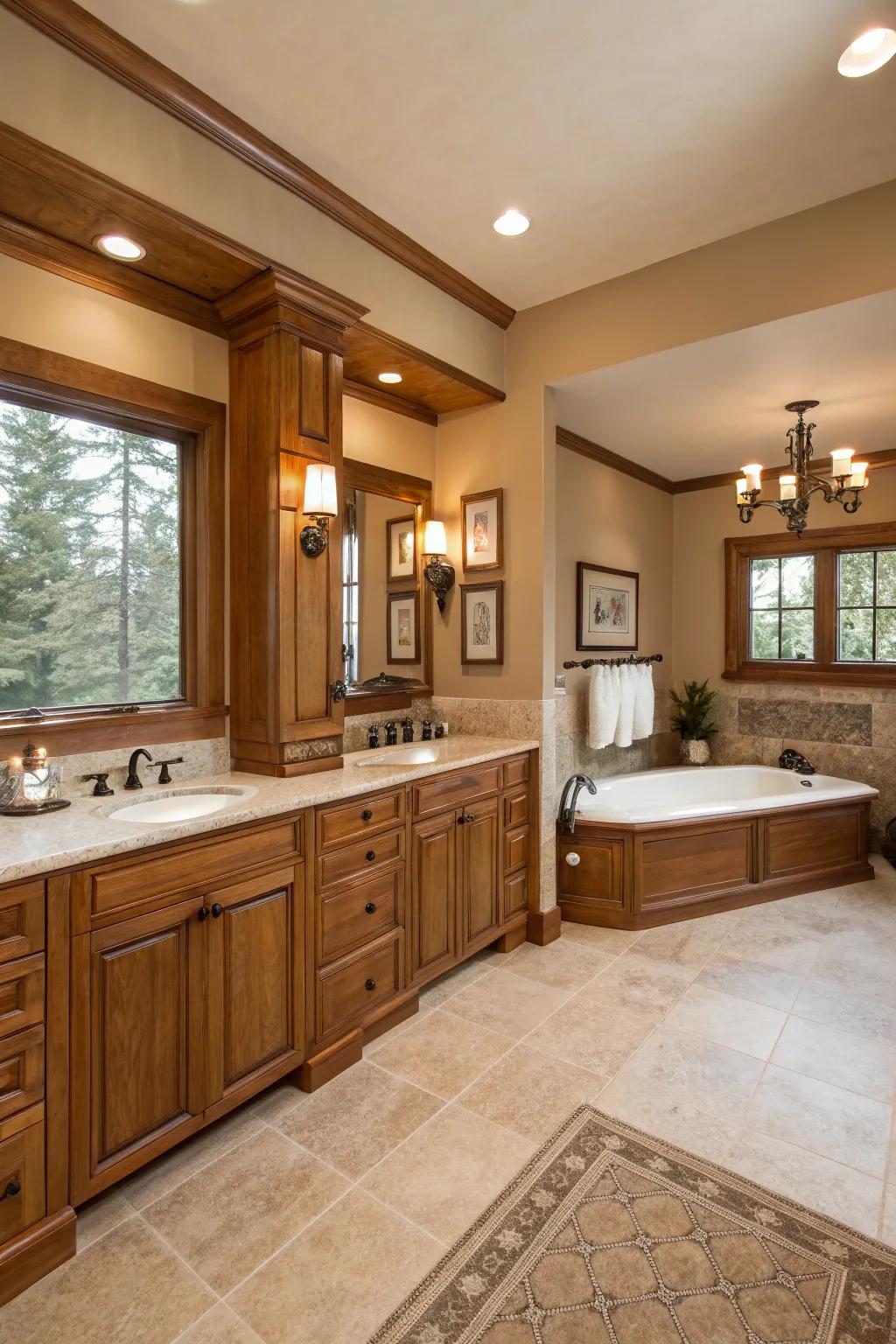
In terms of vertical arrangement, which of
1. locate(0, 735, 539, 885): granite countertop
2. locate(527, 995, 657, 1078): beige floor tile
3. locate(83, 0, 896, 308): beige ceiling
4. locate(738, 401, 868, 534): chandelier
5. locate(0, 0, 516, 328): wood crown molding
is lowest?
locate(527, 995, 657, 1078): beige floor tile

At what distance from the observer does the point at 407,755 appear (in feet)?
10.3

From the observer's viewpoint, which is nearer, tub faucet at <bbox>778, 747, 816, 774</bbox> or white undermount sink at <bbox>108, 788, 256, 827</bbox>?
white undermount sink at <bbox>108, 788, 256, 827</bbox>

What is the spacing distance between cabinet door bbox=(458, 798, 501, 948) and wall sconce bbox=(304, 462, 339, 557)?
1.26 metres

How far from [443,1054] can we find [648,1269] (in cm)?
98

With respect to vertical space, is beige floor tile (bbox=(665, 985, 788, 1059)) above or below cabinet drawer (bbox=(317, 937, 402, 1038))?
below

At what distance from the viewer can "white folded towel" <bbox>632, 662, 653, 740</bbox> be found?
4609 millimetres

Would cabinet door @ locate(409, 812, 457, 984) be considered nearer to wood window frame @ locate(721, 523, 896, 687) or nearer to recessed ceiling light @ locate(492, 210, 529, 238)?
recessed ceiling light @ locate(492, 210, 529, 238)

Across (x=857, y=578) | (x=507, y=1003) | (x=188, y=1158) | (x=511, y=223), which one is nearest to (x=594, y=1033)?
(x=507, y=1003)

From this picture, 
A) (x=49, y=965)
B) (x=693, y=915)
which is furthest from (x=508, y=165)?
(x=693, y=915)

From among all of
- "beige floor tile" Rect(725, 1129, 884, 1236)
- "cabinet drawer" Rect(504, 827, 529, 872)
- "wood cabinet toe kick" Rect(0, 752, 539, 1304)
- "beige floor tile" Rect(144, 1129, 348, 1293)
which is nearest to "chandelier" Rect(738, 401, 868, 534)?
"cabinet drawer" Rect(504, 827, 529, 872)

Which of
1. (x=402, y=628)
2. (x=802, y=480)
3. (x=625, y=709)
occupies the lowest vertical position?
(x=625, y=709)

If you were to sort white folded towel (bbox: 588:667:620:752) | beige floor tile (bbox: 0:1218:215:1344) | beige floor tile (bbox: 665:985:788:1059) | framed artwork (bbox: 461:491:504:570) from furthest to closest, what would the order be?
white folded towel (bbox: 588:667:620:752) < framed artwork (bbox: 461:491:504:570) < beige floor tile (bbox: 665:985:788:1059) < beige floor tile (bbox: 0:1218:215:1344)

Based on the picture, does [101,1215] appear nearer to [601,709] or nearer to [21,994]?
[21,994]

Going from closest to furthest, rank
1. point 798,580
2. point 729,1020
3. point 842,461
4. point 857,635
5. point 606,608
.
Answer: point 729,1020 → point 842,461 → point 606,608 → point 857,635 → point 798,580
